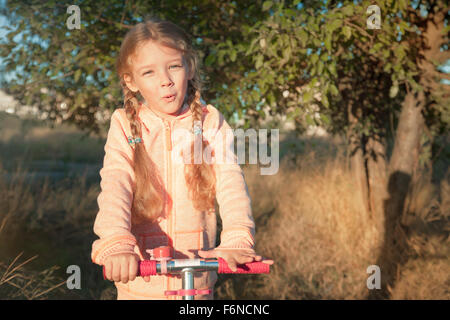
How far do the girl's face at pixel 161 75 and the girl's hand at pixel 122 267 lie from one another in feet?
2.19

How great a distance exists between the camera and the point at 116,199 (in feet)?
5.42

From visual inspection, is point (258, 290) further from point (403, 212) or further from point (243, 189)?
point (243, 189)

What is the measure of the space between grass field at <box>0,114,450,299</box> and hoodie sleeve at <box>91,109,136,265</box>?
1634 mm

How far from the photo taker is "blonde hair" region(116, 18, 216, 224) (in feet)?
5.79

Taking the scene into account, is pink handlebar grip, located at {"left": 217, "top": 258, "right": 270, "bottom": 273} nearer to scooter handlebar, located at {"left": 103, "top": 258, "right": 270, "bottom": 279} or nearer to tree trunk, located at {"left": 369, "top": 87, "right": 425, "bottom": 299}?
scooter handlebar, located at {"left": 103, "top": 258, "right": 270, "bottom": 279}

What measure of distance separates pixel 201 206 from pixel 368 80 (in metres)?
3.40

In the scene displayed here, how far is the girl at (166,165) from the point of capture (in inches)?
69.4

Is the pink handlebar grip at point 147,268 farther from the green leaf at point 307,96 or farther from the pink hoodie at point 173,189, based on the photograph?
the green leaf at point 307,96

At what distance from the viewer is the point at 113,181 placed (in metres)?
1.69

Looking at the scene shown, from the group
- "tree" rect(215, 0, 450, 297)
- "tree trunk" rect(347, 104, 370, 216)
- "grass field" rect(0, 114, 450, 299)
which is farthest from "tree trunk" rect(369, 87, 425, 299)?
"tree trunk" rect(347, 104, 370, 216)

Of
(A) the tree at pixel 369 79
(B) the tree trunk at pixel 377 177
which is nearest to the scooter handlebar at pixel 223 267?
(A) the tree at pixel 369 79

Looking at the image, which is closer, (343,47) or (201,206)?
(201,206)
